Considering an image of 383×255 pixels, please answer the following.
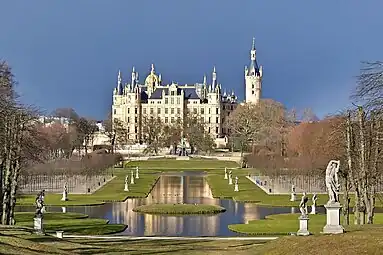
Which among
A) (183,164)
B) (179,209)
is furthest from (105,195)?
(183,164)

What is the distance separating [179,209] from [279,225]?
8961 millimetres

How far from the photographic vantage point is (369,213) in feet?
88.9

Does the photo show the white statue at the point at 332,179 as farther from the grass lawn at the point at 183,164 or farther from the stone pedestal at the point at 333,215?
the grass lawn at the point at 183,164

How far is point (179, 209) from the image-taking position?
39281mm

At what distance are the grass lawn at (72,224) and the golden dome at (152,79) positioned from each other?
419 ft

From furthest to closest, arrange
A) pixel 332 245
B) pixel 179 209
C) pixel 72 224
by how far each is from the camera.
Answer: pixel 179 209 < pixel 72 224 < pixel 332 245

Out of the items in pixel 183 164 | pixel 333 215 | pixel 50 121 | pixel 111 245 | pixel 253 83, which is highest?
pixel 253 83

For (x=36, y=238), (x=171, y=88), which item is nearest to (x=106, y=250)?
→ (x=36, y=238)

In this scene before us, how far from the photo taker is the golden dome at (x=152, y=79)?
16450cm

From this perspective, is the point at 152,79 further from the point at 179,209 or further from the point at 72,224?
the point at 72,224

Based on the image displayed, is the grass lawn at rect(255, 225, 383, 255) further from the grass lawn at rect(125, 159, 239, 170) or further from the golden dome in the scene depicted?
the golden dome

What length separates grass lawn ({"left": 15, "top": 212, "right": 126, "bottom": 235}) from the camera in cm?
3017

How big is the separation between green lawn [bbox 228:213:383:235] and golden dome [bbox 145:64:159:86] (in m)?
130

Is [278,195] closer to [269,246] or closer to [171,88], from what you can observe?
[269,246]
